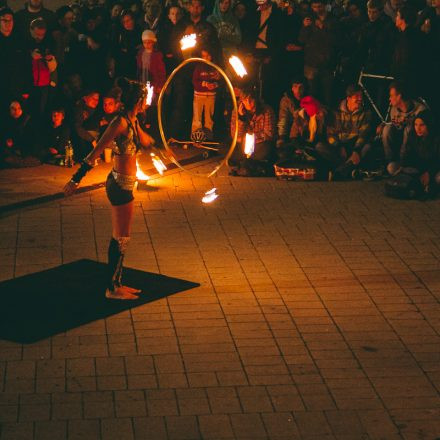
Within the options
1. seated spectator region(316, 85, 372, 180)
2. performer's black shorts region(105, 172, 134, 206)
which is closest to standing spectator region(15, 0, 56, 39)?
A: seated spectator region(316, 85, 372, 180)

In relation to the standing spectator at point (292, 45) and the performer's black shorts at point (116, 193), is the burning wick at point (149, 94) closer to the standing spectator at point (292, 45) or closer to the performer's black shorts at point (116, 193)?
the performer's black shorts at point (116, 193)

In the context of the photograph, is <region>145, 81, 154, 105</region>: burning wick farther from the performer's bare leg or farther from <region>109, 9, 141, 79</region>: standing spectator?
<region>109, 9, 141, 79</region>: standing spectator

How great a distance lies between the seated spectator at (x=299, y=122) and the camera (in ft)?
47.4

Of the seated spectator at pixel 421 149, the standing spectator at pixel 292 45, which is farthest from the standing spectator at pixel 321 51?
the seated spectator at pixel 421 149

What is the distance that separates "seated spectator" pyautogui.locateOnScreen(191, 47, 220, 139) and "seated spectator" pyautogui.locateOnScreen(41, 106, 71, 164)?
2034 mm

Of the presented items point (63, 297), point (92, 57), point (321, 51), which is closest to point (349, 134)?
point (321, 51)

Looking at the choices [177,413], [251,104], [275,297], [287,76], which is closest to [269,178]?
[251,104]

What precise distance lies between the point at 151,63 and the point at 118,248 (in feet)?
22.7

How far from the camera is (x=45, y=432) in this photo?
21.6ft

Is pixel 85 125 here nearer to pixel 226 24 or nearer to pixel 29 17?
pixel 29 17

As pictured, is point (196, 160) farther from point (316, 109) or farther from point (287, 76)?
point (287, 76)

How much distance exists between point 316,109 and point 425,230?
11.9 ft

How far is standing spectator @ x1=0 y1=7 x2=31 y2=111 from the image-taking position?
14.7 m

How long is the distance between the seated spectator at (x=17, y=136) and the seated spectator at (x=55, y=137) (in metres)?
0.19
